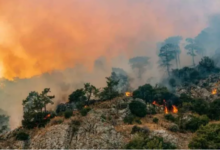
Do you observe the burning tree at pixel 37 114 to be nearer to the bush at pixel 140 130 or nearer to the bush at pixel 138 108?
the bush at pixel 138 108

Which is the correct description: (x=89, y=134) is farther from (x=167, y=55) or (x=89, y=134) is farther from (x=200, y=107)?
(x=167, y=55)

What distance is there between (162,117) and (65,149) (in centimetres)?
3237

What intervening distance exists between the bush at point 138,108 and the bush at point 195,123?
48.2 feet

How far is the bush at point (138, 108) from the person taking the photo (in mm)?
74062

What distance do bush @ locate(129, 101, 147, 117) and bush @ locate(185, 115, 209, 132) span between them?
14693 millimetres

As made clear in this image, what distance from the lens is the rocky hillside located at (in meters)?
57.4

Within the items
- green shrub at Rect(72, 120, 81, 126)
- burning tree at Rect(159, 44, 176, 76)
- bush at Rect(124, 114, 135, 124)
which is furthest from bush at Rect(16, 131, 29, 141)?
burning tree at Rect(159, 44, 176, 76)

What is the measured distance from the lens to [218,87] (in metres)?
88.1

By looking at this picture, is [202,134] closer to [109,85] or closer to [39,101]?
[109,85]

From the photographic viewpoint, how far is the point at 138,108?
248 ft

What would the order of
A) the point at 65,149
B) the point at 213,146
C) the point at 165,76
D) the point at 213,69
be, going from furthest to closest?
the point at 165,76, the point at 213,69, the point at 65,149, the point at 213,146

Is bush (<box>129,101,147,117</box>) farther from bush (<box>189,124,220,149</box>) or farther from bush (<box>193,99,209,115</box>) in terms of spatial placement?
bush (<box>189,124,220,149</box>)

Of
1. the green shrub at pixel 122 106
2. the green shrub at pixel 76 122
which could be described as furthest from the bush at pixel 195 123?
the green shrub at pixel 76 122

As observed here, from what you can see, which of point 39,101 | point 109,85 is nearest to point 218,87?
point 109,85
